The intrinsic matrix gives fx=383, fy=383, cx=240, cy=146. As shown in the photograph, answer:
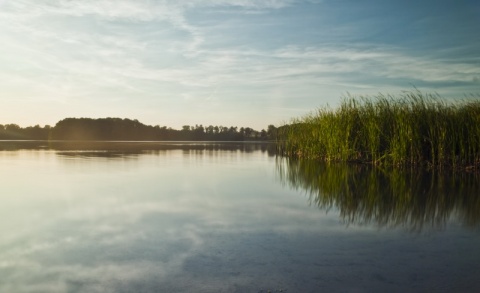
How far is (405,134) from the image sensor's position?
35.2ft

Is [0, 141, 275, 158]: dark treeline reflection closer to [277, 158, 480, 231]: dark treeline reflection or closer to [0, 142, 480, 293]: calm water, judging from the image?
[277, 158, 480, 231]: dark treeline reflection

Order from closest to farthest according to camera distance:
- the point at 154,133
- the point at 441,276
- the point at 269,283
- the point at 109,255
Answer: the point at 269,283, the point at 441,276, the point at 109,255, the point at 154,133

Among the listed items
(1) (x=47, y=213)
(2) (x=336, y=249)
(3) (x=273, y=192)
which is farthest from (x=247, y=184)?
(2) (x=336, y=249)

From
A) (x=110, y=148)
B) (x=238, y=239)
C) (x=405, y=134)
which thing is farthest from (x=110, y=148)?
(x=238, y=239)

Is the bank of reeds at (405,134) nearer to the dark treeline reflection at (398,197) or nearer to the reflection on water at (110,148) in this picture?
the dark treeline reflection at (398,197)

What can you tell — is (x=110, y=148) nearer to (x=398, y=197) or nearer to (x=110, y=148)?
(x=110, y=148)

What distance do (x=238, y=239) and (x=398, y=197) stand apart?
342cm

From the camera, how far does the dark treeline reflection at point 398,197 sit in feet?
14.3

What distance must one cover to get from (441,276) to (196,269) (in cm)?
161

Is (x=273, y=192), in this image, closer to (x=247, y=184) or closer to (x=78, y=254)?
(x=247, y=184)

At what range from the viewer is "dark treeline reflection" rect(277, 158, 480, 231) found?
4.35 m

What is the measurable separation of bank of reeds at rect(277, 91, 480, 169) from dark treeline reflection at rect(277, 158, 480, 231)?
1805 mm

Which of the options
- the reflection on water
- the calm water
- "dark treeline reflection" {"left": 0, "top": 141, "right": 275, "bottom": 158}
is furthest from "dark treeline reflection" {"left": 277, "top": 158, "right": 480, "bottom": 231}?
the reflection on water

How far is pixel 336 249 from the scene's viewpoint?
3102mm
